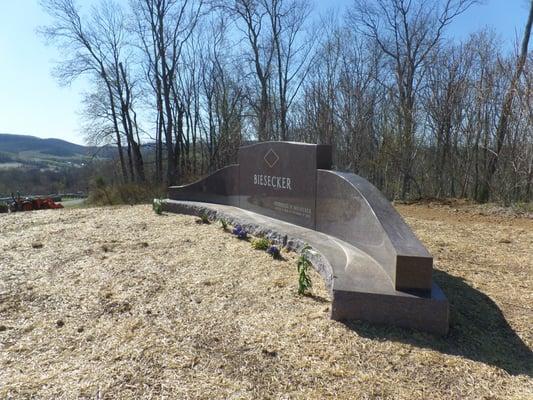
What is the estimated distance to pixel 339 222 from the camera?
14.4ft

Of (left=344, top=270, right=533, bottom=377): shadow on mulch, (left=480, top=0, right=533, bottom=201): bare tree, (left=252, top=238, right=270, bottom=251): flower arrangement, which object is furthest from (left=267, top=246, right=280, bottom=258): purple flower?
(left=480, top=0, right=533, bottom=201): bare tree

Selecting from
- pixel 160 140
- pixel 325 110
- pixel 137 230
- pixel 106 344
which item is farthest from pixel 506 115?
pixel 160 140

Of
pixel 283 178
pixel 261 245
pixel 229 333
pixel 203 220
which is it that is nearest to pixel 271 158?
pixel 283 178

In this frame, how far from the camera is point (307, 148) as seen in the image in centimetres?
495

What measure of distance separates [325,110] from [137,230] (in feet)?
30.9

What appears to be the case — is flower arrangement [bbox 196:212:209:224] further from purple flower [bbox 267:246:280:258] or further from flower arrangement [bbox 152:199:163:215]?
purple flower [bbox 267:246:280:258]

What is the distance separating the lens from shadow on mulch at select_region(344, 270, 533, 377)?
239 cm

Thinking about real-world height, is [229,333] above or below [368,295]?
below

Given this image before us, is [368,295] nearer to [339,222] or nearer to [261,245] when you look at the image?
[339,222]

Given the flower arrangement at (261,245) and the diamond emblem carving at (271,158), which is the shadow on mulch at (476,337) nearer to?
the flower arrangement at (261,245)

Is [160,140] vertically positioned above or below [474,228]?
above

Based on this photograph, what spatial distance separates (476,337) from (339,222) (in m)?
1.98

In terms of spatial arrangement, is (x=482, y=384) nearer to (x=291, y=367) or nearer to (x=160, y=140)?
(x=291, y=367)

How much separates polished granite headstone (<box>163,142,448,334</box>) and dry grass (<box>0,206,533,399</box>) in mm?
187
